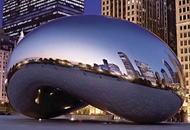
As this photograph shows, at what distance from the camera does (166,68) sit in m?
14.4

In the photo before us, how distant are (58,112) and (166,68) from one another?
7176mm

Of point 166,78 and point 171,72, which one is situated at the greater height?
point 171,72

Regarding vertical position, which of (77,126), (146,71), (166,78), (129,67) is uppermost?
(129,67)

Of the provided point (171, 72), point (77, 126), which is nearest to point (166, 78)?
point (171, 72)

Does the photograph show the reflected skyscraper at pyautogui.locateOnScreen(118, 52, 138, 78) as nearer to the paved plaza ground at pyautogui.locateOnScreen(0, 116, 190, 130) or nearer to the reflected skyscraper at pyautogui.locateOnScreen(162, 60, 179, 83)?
the reflected skyscraper at pyautogui.locateOnScreen(162, 60, 179, 83)

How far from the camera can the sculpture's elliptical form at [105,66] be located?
1362 centimetres

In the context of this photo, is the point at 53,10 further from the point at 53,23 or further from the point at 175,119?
the point at 53,23

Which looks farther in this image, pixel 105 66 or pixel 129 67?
pixel 129 67

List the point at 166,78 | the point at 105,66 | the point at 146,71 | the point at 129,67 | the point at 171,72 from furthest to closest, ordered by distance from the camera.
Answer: the point at 171,72 < the point at 166,78 < the point at 146,71 < the point at 129,67 < the point at 105,66

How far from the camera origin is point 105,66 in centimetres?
1346

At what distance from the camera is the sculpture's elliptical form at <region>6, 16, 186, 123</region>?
13617 millimetres

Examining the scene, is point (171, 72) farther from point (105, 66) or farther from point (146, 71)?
point (105, 66)

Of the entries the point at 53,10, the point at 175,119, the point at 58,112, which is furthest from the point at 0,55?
the point at 58,112

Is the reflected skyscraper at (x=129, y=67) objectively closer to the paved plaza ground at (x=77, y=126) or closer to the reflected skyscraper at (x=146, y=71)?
the reflected skyscraper at (x=146, y=71)
